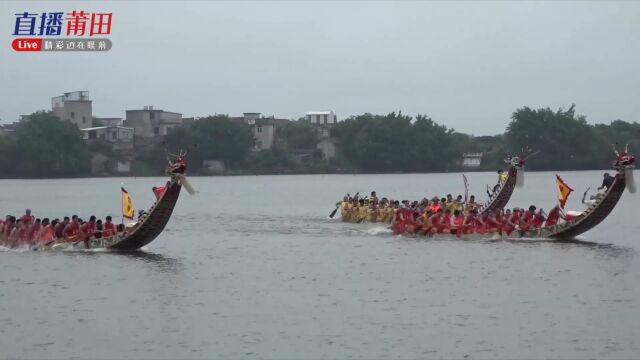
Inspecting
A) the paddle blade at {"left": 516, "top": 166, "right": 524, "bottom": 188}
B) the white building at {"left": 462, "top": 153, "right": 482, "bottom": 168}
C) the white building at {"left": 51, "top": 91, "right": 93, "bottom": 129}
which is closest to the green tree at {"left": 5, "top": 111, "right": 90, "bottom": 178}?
the white building at {"left": 51, "top": 91, "right": 93, "bottom": 129}

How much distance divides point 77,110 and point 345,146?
93.7ft

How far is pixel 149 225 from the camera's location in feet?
90.1

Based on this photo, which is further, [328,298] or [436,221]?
[436,221]

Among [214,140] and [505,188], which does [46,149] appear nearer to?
[214,140]

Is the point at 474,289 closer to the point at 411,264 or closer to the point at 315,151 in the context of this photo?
the point at 411,264

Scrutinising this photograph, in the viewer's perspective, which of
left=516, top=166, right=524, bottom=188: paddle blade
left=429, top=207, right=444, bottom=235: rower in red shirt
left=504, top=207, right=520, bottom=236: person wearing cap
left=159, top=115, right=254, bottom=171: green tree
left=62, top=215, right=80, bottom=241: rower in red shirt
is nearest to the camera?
left=62, top=215, right=80, bottom=241: rower in red shirt

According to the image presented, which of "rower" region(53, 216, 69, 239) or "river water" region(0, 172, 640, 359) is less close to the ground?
"rower" region(53, 216, 69, 239)

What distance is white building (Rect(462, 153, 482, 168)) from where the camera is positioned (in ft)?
366

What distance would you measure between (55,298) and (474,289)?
923 cm

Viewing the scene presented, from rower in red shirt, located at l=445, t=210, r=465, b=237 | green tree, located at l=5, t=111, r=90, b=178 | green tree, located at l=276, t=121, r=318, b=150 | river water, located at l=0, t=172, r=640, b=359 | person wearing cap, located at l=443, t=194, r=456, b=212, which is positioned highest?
green tree, located at l=276, t=121, r=318, b=150

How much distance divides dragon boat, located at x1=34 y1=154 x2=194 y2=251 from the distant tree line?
6556cm

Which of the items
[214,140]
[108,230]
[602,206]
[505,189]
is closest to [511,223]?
[602,206]

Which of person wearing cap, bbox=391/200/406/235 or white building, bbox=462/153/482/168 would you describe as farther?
white building, bbox=462/153/482/168

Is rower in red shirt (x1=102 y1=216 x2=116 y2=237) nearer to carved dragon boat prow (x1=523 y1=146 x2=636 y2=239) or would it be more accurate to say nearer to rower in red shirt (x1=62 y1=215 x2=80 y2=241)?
rower in red shirt (x1=62 y1=215 x2=80 y2=241)
